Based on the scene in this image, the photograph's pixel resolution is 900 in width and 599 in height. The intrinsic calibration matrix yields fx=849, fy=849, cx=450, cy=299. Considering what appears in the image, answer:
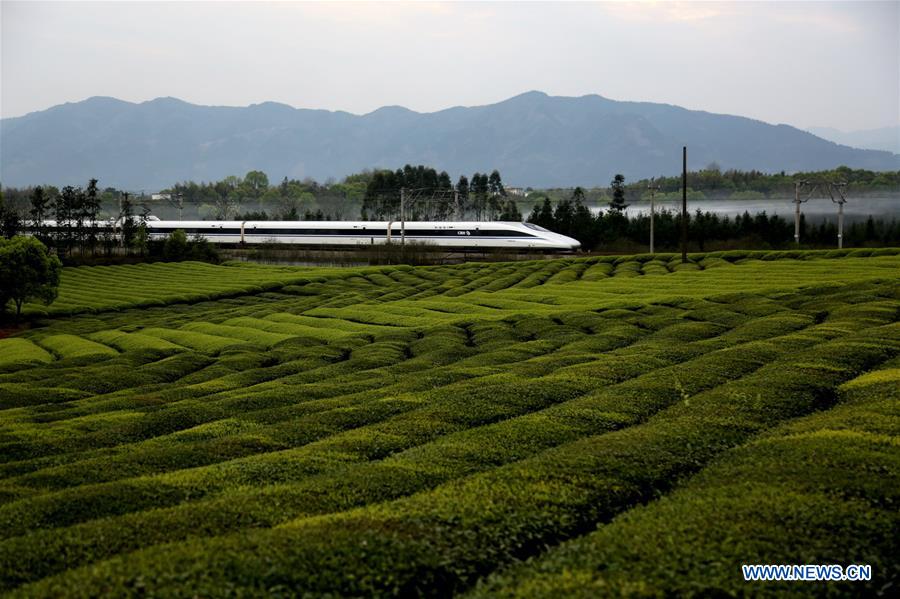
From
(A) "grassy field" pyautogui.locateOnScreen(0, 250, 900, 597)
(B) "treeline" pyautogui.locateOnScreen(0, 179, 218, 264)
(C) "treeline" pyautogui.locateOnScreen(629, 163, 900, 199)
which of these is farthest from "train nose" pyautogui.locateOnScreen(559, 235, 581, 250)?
(A) "grassy field" pyautogui.locateOnScreen(0, 250, 900, 597)

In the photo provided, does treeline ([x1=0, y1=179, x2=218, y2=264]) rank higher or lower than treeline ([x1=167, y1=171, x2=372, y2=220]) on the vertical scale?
lower

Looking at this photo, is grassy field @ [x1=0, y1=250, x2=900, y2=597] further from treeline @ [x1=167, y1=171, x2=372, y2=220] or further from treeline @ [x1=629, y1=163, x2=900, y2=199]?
treeline @ [x1=167, y1=171, x2=372, y2=220]

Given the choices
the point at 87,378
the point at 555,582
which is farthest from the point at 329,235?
the point at 555,582

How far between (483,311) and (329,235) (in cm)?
5706

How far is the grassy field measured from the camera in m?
8.66

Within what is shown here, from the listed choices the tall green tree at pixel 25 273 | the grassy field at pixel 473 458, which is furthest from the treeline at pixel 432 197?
the grassy field at pixel 473 458

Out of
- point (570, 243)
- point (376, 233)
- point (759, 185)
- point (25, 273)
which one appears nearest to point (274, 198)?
point (376, 233)

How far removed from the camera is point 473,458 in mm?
13258

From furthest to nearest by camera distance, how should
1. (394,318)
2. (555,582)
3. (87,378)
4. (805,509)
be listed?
(394,318) → (87,378) → (805,509) → (555,582)

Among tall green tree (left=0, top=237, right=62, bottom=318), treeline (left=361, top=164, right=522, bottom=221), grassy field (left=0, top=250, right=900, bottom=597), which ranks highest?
treeline (left=361, top=164, right=522, bottom=221)

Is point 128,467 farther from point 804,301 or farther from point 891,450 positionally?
point 804,301

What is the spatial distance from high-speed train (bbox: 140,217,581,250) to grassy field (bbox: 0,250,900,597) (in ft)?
162

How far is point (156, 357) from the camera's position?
3206 centimetres

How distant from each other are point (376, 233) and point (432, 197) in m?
40.0
